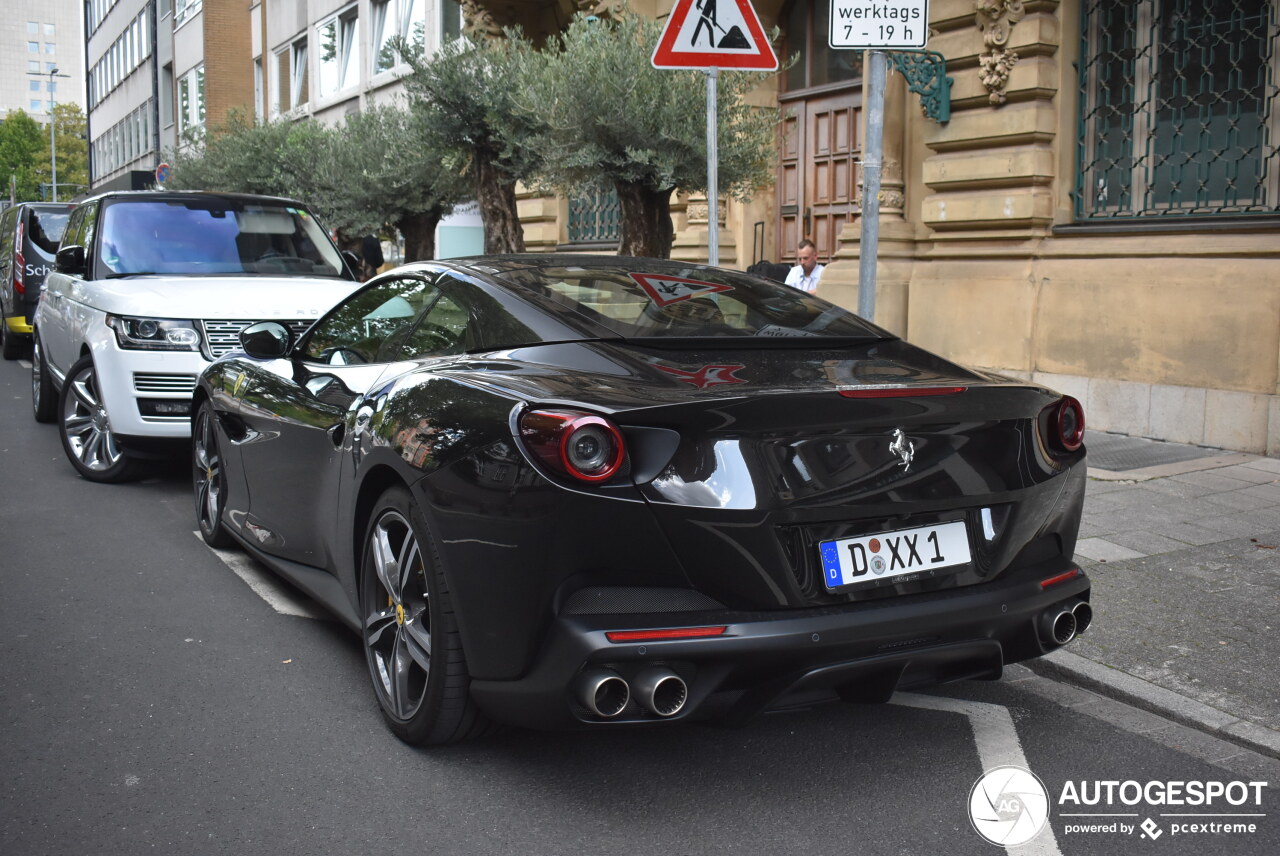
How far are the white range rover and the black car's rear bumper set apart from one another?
4780 mm

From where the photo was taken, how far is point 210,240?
893cm

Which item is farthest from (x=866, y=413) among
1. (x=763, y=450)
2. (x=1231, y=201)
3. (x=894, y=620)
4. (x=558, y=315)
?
(x=1231, y=201)

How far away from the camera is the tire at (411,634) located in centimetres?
344

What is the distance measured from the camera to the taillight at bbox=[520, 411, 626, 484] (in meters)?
3.04

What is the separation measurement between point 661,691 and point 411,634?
96 centimetres

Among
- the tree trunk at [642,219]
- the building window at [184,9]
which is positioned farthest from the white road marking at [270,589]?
the building window at [184,9]

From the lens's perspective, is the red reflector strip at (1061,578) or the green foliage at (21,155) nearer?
the red reflector strip at (1061,578)

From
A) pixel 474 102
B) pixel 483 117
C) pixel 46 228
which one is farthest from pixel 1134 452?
pixel 46 228

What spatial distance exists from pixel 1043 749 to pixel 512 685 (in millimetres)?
1661

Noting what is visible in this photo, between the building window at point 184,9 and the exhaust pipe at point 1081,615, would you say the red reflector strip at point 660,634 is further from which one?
the building window at point 184,9

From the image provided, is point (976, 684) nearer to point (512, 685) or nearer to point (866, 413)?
point (866, 413)

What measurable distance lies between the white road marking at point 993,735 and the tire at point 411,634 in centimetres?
141

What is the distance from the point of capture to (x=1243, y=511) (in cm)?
688

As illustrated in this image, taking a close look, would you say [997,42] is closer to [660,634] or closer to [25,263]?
[660,634]
